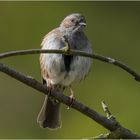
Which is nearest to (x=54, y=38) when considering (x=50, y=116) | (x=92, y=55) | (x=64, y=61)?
(x=64, y=61)

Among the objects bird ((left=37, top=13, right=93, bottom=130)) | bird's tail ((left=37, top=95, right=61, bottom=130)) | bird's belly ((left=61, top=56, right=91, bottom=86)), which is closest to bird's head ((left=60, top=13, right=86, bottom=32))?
bird ((left=37, top=13, right=93, bottom=130))

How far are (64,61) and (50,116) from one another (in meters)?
1.03

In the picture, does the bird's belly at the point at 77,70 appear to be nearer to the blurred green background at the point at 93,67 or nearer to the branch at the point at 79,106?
the branch at the point at 79,106

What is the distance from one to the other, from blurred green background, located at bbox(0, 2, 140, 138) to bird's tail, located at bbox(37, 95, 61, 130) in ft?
8.08

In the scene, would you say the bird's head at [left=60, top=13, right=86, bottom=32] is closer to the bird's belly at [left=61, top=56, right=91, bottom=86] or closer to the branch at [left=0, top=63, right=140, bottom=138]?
the bird's belly at [left=61, top=56, right=91, bottom=86]

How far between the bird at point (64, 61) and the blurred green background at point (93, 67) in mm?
3022

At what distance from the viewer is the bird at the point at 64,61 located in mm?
6586

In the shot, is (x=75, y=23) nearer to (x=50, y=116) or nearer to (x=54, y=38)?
(x=54, y=38)

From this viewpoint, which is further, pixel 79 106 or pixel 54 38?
pixel 54 38

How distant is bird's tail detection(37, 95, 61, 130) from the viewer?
7.31 m

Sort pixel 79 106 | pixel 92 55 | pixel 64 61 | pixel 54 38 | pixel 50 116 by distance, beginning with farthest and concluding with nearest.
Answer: pixel 50 116 → pixel 54 38 → pixel 64 61 → pixel 79 106 → pixel 92 55

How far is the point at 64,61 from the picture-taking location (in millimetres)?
6586

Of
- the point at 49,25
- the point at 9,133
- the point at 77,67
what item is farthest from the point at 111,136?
the point at 49,25

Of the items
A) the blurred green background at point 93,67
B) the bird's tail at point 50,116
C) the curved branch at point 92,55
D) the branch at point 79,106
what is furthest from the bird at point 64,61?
the blurred green background at point 93,67
